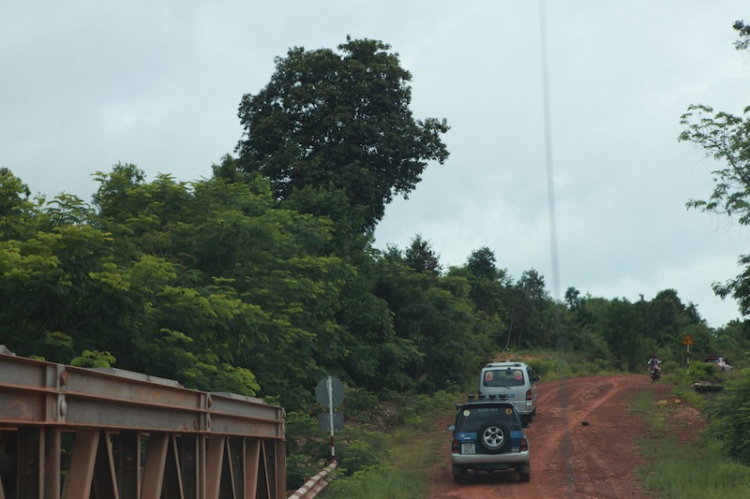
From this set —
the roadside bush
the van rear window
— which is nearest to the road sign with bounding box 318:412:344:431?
the roadside bush

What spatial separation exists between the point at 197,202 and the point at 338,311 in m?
14.6

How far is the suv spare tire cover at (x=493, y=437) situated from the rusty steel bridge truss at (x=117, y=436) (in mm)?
9224

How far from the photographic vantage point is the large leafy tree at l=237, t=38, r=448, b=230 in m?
46.1

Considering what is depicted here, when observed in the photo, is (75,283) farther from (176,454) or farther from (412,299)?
(412,299)

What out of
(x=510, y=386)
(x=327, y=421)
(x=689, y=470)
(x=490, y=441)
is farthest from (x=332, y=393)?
(x=510, y=386)

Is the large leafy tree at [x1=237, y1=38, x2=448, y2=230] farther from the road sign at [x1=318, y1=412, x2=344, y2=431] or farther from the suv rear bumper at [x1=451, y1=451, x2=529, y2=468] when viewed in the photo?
the suv rear bumper at [x1=451, y1=451, x2=529, y2=468]

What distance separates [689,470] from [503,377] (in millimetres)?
11856

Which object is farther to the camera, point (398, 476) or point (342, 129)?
point (342, 129)

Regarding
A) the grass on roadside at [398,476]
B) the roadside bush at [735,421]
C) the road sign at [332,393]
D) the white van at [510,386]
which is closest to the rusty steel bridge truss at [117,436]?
the grass on roadside at [398,476]

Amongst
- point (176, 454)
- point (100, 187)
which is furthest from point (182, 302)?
point (176, 454)

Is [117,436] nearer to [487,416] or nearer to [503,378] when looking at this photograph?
[487,416]

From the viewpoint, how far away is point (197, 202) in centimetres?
2683

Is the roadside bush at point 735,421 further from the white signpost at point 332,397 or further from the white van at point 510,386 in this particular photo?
the white signpost at point 332,397

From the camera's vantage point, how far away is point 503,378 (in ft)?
110
